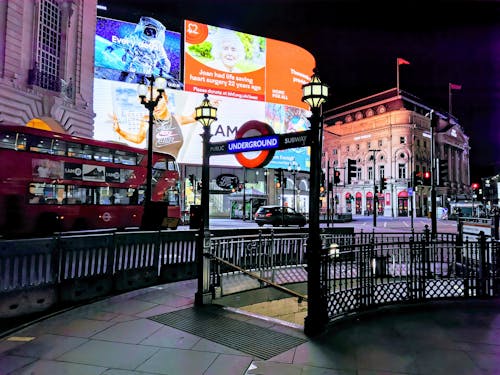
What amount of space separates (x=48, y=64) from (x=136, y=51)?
15.5 metres

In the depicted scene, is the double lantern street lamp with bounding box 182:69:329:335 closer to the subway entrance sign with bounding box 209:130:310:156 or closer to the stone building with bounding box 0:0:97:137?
the subway entrance sign with bounding box 209:130:310:156

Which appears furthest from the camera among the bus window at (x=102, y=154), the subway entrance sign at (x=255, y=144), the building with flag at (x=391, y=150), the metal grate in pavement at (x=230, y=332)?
the building with flag at (x=391, y=150)

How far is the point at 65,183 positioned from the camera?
667 inches

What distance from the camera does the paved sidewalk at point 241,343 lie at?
4336mm

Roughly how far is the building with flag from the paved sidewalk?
2565 inches

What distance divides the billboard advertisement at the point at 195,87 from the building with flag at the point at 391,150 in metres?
26.4

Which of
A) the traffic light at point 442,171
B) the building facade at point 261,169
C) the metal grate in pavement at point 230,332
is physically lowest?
the metal grate in pavement at point 230,332

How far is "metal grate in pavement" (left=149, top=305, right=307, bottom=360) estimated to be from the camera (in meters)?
5.03

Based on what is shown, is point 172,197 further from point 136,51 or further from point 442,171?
point 136,51

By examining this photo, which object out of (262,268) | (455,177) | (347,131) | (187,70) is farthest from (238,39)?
(455,177)

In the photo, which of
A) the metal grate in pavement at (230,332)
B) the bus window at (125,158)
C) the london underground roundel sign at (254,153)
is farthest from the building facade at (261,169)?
the metal grate in pavement at (230,332)

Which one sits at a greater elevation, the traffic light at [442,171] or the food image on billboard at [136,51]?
the food image on billboard at [136,51]

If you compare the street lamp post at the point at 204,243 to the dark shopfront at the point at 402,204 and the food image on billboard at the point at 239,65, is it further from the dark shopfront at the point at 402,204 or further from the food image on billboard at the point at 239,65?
the dark shopfront at the point at 402,204

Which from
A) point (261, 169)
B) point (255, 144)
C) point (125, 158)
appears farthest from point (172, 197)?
point (261, 169)
